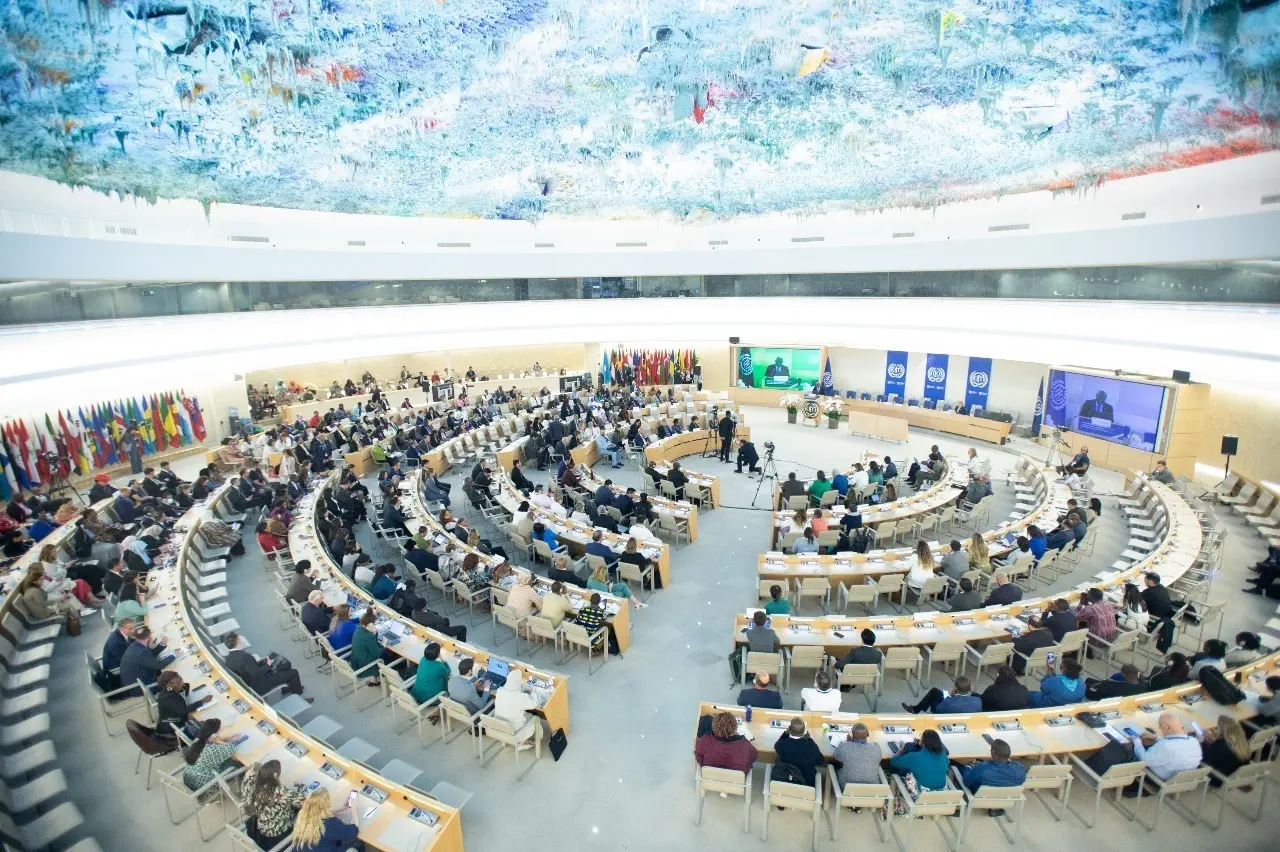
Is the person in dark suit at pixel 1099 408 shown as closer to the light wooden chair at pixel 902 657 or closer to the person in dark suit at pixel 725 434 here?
the person in dark suit at pixel 725 434

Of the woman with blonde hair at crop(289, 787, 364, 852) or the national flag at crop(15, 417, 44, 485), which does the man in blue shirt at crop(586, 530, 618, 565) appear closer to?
the woman with blonde hair at crop(289, 787, 364, 852)

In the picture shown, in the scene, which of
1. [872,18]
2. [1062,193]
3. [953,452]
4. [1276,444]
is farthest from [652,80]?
[1276,444]

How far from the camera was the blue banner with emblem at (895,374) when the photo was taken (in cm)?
2350

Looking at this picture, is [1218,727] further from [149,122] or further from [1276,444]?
[149,122]

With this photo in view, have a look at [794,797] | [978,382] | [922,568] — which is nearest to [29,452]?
[794,797]

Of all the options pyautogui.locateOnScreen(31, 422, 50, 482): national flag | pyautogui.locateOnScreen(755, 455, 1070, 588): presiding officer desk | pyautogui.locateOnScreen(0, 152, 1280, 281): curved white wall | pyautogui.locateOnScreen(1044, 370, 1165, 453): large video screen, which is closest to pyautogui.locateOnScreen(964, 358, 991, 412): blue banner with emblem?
pyautogui.locateOnScreen(1044, 370, 1165, 453): large video screen

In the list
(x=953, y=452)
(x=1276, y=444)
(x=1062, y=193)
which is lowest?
(x=953, y=452)

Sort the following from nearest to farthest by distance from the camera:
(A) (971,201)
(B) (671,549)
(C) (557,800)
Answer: (C) (557,800), (B) (671,549), (A) (971,201)

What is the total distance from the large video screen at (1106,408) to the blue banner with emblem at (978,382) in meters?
2.17

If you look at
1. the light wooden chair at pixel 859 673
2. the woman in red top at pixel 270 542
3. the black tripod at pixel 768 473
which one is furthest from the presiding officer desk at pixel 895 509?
the woman in red top at pixel 270 542

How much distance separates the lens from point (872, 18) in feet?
24.7

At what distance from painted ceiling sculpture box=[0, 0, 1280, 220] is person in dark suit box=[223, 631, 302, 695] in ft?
22.9

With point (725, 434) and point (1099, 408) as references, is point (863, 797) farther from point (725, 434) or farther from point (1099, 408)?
point (1099, 408)

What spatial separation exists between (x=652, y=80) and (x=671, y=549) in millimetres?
8335
